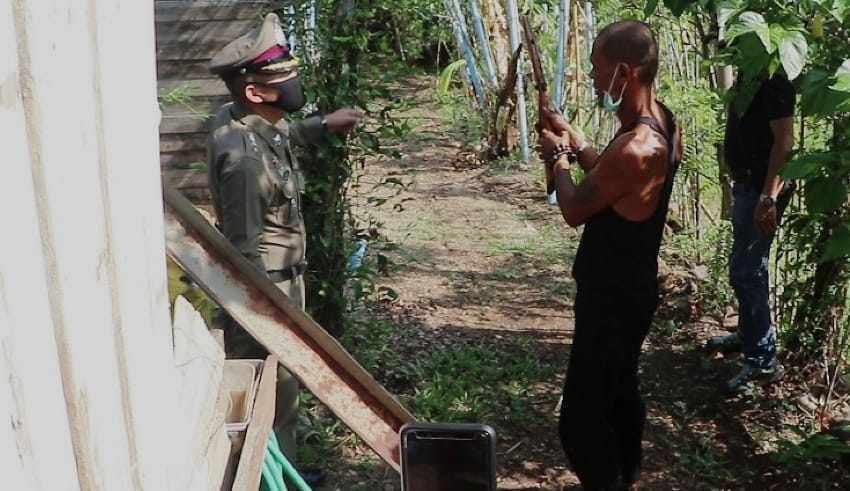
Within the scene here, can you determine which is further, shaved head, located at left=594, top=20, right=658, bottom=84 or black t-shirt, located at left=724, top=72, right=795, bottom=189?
black t-shirt, located at left=724, top=72, right=795, bottom=189

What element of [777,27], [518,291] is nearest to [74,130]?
[777,27]

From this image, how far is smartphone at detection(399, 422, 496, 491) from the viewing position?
194 cm

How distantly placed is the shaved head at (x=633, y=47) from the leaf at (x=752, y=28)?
657 millimetres

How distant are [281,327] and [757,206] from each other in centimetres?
320

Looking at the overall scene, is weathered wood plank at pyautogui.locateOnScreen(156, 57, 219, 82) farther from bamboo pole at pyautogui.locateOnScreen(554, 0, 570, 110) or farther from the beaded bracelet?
bamboo pole at pyautogui.locateOnScreen(554, 0, 570, 110)

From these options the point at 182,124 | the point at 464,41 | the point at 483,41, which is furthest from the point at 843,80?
the point at 464,41

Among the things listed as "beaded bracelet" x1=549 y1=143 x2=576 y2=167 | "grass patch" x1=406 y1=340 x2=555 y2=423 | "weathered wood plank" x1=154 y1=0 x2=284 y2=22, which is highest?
"weathered wood plank" x1=154 y1=0 x2=284 y2=22

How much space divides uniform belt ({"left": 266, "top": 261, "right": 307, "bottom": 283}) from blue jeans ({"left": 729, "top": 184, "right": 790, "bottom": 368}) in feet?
7.34

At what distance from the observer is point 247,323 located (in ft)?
6.84

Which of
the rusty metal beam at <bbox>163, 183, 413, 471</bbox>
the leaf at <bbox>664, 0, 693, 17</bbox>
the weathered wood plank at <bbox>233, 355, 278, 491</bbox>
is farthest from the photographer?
the leaf at <bbox>664, 0, 693, 17</bbox>

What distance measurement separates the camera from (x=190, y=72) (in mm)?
5586

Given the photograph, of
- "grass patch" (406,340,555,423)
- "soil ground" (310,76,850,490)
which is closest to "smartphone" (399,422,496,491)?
"soil ground" (310,76,850,490)

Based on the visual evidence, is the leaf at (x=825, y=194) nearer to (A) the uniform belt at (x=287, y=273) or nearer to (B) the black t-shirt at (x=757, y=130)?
(B) the black t-shirt at (x=757, y=130)

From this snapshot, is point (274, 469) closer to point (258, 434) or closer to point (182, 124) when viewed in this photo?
point (258, 434)
